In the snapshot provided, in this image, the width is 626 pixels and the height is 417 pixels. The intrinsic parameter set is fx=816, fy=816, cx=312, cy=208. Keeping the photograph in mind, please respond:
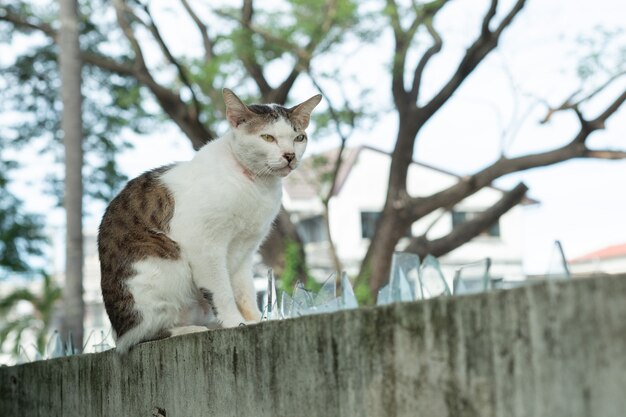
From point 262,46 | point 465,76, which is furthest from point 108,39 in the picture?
point 465,76

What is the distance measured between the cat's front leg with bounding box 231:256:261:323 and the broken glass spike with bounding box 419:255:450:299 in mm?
1850

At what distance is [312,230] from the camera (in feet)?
90.6

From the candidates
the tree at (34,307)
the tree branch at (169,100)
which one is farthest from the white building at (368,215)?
the tree branch at (169,100)

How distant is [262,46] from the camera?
512 inches

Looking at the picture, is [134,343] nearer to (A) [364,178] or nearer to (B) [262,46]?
(B) [262,46]

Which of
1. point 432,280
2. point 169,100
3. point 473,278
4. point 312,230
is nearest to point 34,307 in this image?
point 169,100

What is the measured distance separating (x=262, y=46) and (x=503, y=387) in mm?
11745

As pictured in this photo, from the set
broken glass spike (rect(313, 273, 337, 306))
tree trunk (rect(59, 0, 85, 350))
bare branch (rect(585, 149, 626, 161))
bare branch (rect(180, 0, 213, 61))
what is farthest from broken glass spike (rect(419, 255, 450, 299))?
bare branch (rect(180, 0, 213, 61))

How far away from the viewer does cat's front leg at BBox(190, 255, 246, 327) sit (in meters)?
3.64

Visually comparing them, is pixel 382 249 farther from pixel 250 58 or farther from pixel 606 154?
pixel 250 58

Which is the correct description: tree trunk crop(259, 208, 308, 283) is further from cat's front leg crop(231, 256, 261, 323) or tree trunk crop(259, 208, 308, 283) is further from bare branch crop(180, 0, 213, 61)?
cat's front leg crop(231, 256, 261, 323)

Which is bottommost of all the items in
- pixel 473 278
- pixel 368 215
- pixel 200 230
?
pixel 473 278

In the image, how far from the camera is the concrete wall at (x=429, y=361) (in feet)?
4.99

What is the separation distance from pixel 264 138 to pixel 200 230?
1.82ft
